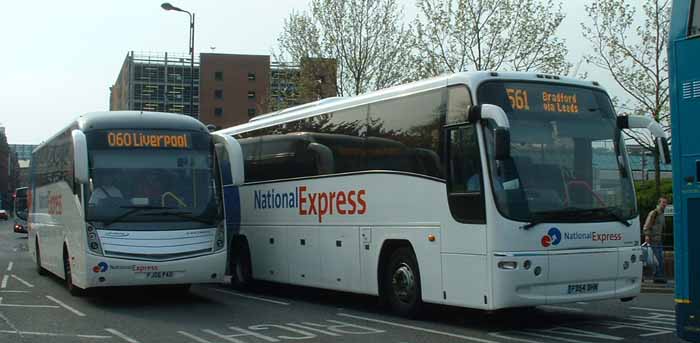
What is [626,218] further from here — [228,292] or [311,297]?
[228,292]

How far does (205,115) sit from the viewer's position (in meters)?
109

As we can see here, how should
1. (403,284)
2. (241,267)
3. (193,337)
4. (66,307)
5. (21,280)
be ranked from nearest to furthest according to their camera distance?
1. (193,337)
2. (403,284)
3. (66,307)
4. (241,267)
5. (21,280)

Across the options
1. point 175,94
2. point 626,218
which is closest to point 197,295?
point 626,218

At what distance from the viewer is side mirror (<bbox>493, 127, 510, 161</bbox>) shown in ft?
33.0

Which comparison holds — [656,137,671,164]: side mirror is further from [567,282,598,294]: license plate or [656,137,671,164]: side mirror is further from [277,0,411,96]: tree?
[277,0,411,96]: tree

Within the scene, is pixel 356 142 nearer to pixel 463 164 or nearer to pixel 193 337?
pixel 463 164

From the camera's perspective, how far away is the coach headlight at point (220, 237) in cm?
1410

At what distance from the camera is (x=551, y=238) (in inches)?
415

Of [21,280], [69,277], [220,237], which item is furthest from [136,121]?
[21,280]

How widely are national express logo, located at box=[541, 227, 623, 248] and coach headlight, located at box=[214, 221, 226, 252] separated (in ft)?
19.3

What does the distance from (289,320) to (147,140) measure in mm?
4398

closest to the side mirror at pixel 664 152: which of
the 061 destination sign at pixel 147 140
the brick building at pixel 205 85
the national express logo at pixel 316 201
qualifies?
the national express logo at pixel 316 201

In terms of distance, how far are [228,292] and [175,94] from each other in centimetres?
10554

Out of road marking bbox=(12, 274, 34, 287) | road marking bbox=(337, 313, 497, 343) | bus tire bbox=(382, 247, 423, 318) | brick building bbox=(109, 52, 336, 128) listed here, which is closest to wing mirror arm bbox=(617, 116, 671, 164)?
road marking bbox=(337, 313, 497, 343)
